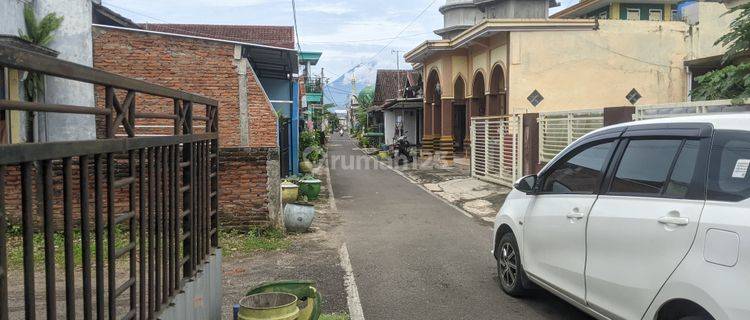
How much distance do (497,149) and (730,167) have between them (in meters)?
13.5

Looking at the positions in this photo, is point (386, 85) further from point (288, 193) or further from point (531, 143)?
point (288, 193)

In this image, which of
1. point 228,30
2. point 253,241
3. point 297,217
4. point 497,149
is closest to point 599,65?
point 497,149

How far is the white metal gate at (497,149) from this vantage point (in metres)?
15.4

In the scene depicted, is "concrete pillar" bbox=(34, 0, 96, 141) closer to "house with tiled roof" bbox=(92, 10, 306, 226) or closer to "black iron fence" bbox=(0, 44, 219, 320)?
"house with tiled roof" bbox=(92, 10, 306, 226)

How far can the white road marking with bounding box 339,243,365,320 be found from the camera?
563 centimetres

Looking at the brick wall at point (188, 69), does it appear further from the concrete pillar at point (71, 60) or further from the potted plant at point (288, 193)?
the potted plant at point (288, 193)

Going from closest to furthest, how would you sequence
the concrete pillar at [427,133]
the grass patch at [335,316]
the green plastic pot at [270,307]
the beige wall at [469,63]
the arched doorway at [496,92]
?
the green plastic pot at [270,307], the grass patch at [335,316], the beige wall at [469,63], the arched doorway at [496,92], the concrete pillar at [427,133]

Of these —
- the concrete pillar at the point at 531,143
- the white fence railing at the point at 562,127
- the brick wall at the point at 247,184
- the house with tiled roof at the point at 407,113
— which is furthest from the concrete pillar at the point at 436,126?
the brick wall at the point at 247,184

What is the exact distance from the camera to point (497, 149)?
664 inches

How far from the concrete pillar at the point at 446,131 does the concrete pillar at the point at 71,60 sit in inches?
619

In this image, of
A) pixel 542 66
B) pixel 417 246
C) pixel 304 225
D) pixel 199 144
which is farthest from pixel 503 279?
pixel 542 66

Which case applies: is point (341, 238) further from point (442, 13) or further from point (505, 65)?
point (442, 13)

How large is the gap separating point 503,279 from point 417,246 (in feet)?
8.92

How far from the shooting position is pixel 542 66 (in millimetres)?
18719
